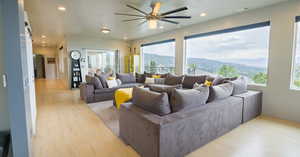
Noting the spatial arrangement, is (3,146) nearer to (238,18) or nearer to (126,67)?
(238,18)

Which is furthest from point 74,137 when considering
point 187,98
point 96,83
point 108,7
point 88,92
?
point 108,7

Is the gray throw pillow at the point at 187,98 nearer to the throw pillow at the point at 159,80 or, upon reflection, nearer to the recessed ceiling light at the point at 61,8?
the throw pillow at the point at 159,80

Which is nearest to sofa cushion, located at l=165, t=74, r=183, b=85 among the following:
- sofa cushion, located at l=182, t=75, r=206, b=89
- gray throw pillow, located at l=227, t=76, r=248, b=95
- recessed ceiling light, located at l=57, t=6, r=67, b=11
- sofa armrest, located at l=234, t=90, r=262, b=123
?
sofa cushion, located at l=182, t=75, r=206, b=89

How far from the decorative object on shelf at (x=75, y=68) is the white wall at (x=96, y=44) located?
0.19 m

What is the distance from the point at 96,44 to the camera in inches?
298

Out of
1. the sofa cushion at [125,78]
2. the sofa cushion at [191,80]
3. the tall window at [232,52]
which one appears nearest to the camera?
the tall window at [232,52]

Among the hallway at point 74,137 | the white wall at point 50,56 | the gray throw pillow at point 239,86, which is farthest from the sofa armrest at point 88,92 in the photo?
the white wall at point 50,56

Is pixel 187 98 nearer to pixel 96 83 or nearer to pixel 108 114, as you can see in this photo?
pixel 108 114

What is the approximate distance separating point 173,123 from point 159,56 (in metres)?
5.76

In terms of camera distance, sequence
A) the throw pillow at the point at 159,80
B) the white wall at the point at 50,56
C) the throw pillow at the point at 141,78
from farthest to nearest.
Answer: the white wall at the point at 50,56 → the throw pillow at the point at 141,78 → the throw pillow at the point at 159,80

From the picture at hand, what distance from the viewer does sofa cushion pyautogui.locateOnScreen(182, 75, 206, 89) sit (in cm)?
454

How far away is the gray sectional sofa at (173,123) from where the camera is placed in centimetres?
174

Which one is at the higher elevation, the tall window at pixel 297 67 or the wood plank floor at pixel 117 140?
the tall window at pixel 297 67

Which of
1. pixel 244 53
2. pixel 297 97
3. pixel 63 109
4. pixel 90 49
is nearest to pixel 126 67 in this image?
pixel 90 49
